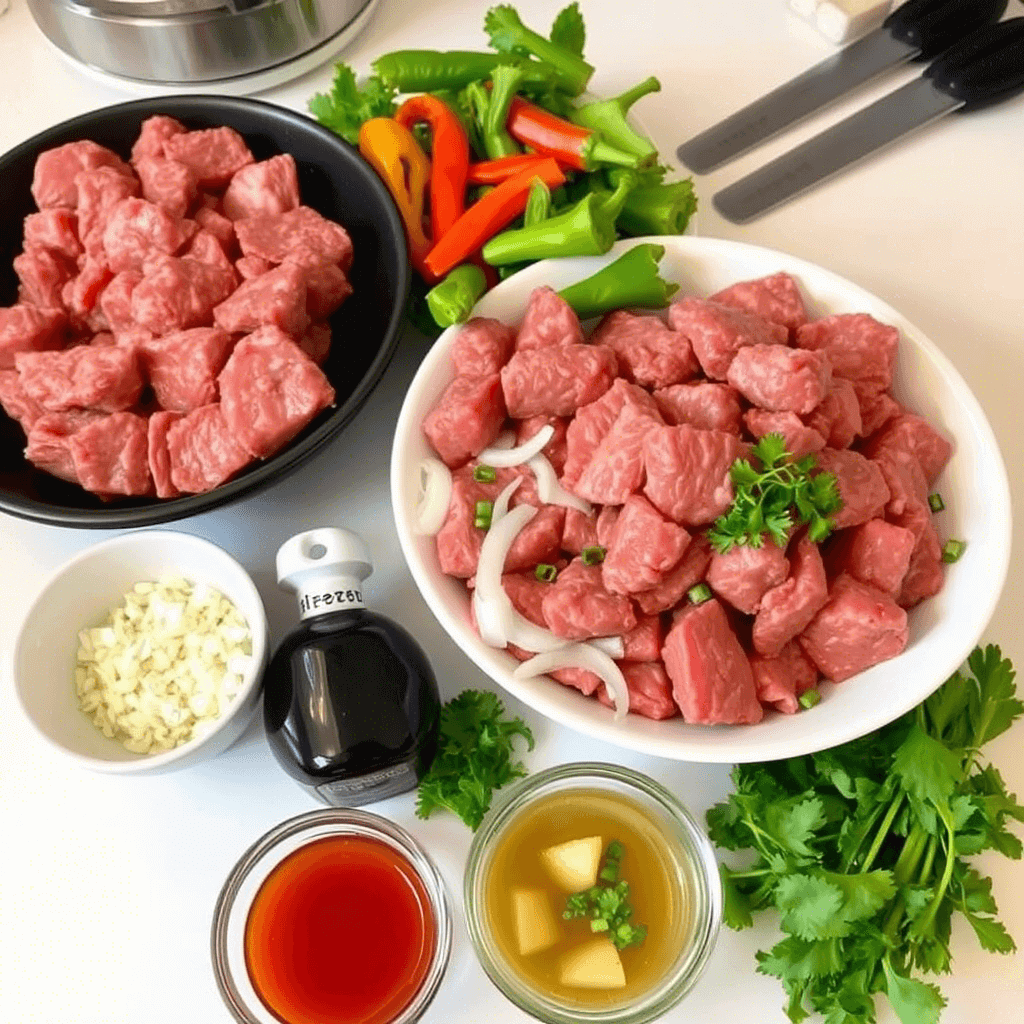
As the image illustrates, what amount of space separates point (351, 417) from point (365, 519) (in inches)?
8.6

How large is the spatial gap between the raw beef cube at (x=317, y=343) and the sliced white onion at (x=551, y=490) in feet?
1.43

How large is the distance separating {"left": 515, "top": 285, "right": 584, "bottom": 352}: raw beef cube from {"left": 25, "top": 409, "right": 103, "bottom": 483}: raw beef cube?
2.29 feet

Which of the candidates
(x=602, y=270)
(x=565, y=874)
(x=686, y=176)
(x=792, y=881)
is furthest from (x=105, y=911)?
(x=686, y=176)

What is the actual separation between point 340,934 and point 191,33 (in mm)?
1681

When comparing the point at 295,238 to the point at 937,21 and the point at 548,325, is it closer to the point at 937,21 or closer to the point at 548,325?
the point at 548,325

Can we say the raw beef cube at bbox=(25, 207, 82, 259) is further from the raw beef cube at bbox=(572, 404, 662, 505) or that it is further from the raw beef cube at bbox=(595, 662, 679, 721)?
the raw beef cube at bbox=(595, 662, 679, 721)

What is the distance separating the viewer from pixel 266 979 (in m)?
1.30

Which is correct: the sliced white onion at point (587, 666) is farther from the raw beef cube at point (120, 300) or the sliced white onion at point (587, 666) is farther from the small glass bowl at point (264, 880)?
the raw beef cube at point (120, 300)

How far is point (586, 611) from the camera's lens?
1.38 metres

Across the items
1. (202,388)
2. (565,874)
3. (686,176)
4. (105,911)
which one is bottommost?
(105,911)

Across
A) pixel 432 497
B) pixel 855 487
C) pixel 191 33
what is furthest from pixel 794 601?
pixel 191 33

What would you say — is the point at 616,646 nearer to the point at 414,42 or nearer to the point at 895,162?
the point at 895,162

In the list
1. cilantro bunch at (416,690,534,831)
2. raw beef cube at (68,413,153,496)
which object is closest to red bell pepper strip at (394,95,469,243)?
raw beef cube at (68,413,153,496)

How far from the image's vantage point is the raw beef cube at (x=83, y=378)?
1.57m
